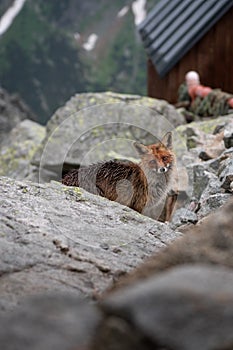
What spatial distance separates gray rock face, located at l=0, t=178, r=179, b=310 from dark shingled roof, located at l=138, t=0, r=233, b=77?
1164 cm

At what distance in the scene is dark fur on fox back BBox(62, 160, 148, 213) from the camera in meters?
6.59

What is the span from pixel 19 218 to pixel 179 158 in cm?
495

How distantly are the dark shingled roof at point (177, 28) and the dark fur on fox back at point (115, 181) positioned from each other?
10.5 meters

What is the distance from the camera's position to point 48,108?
172 ft

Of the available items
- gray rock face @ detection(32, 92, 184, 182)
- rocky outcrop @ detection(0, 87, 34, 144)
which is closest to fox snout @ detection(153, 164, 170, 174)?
gray rock face @ detection(32, 92, 184, 182)

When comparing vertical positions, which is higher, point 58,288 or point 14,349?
point 14,349

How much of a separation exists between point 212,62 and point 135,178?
1102 cm

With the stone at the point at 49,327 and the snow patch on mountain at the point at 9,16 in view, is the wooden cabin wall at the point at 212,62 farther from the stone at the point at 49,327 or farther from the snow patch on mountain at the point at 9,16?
the snow patch on mountain at the point at 9,16

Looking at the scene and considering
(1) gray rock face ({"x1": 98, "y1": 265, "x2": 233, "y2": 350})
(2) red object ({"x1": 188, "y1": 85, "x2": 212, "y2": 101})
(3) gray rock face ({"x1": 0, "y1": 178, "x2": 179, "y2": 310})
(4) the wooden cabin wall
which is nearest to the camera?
(1) gray rock face ({"x1": 98, "y1": 265, "x2": 233, "y2": 350})

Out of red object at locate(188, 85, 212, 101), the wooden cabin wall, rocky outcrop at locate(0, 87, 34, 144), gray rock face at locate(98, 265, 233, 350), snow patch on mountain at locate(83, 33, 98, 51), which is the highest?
snow patch on mountain at locate(83, 33, 98, 51)

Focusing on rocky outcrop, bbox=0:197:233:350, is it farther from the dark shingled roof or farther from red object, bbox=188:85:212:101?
the dark shingled roof

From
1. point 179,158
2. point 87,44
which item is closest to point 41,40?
point 87,44

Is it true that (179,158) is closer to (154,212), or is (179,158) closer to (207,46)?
(154,212)

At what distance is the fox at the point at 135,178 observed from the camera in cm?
660
